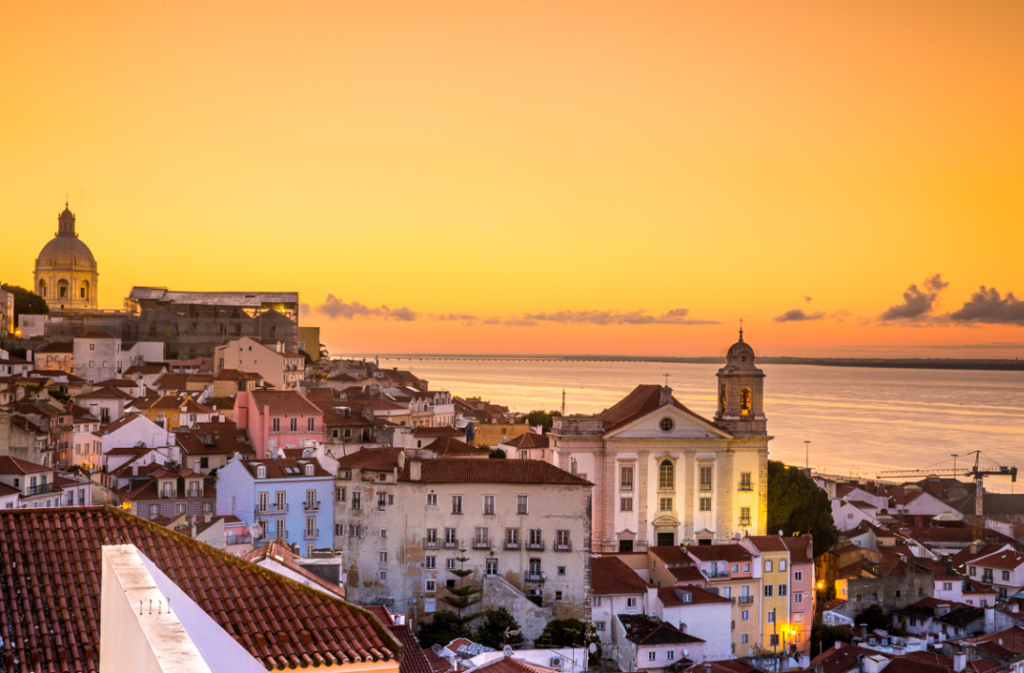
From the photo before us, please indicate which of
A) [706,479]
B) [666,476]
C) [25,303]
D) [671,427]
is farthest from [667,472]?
[25,303]

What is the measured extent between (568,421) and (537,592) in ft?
35.1

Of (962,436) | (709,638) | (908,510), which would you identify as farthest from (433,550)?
(962,436)

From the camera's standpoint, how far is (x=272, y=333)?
237 ft

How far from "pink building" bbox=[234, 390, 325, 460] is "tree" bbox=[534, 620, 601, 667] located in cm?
1402

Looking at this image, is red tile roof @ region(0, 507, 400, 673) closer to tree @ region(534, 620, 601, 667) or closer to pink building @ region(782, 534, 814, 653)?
tree @ region(534, 620, 601, 667)

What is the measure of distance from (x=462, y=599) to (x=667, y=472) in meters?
13.6

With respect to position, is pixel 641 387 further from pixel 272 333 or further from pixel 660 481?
pixel 272 333

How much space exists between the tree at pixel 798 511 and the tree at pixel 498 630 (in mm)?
16304

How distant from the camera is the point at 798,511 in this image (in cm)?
4178

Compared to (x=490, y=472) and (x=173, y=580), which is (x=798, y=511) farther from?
(x=173, y=580)

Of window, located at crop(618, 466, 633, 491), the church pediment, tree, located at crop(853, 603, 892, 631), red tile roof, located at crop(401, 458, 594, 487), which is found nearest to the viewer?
red tile roof, located at crop(401, 458, 594, 487)

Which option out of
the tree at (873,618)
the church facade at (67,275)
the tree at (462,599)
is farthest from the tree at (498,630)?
the church facade at (67,275)

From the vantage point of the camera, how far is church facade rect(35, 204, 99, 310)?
280 feet

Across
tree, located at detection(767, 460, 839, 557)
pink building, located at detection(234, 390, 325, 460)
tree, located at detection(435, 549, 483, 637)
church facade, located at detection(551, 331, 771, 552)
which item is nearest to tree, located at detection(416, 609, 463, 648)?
tree, located at detection(435, 549, 483, 637)
